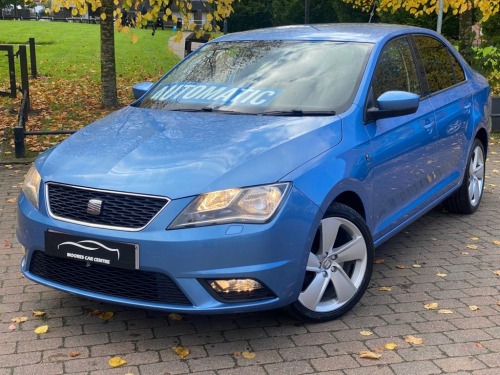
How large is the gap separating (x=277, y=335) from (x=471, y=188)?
11.2ft

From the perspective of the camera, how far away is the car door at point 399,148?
181 inches

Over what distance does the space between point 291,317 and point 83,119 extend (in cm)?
891

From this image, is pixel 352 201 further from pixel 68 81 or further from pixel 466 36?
pixel 68 81

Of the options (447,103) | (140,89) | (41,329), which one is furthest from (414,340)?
(140,89)

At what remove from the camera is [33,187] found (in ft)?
13.3

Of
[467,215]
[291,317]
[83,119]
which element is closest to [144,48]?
[83,119]

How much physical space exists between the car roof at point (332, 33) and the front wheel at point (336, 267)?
62.0 inches

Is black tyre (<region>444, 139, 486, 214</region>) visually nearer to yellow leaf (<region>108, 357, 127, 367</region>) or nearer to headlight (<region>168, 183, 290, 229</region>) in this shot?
headlight (<region>168, 183, 290, 229</region>)

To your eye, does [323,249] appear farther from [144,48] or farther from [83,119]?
[144,48]

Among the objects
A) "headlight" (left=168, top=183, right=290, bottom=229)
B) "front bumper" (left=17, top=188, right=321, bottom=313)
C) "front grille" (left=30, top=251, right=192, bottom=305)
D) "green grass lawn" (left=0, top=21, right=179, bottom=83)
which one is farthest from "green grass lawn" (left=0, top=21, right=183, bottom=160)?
"headlight" (left=168, top=183, right=290, bottom=229)

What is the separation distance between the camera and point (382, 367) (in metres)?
3.64

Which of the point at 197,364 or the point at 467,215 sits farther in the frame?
the point at 467,215

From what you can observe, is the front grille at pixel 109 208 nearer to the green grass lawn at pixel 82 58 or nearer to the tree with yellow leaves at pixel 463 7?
the tree with yellow leaves at pixel 463 7

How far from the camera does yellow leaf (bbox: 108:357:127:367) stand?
3.63 m
